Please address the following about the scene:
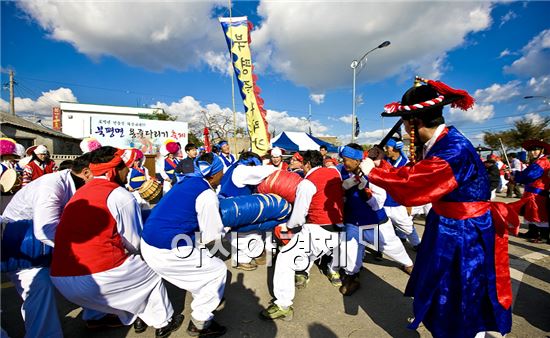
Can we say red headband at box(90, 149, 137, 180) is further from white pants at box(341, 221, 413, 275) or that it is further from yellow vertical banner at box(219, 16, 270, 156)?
yellow vertical banner at box(219, 16, 270, 156)

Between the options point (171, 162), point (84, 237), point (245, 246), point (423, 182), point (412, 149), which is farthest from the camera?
point (171, 162)

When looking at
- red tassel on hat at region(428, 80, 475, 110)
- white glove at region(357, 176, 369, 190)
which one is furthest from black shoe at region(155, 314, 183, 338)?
red tassel on hat at region(428, 80, 475, 110)

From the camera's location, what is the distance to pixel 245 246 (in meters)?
3.96

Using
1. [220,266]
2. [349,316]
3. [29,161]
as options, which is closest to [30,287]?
[220,266]

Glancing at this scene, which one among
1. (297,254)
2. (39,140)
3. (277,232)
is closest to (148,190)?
(277,232)

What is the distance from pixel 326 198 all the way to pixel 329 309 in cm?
118

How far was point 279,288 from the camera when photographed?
2.63 m

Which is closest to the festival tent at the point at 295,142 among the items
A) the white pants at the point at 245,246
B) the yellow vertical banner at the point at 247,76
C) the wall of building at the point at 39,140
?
the yellow vertical banner at the point at 247,76

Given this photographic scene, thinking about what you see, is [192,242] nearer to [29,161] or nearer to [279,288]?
[279,288]

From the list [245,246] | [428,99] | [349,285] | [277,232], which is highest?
[428,99]

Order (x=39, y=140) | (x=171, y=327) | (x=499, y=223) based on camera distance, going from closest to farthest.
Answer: (x=499, y=223) < (x=171, y=327) < (x=39, y=140)

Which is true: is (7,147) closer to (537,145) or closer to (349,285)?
(349,285)

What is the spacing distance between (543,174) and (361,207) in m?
4.01

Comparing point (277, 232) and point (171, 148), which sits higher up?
point (171, 148)
